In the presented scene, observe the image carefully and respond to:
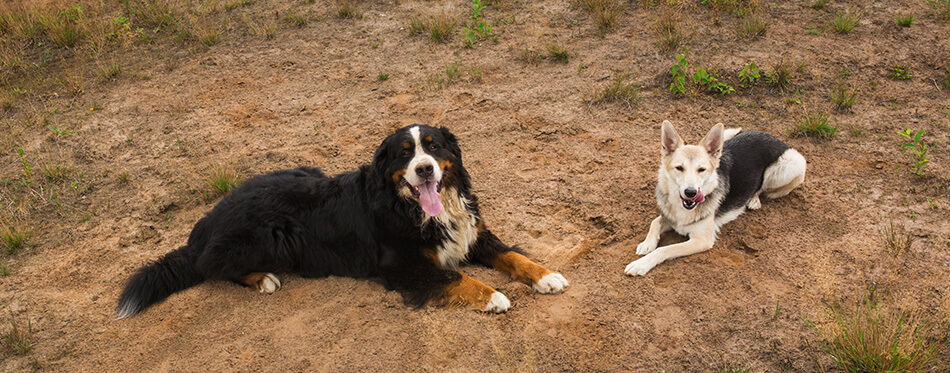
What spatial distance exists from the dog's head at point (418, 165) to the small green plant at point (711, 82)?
3806 millimetres

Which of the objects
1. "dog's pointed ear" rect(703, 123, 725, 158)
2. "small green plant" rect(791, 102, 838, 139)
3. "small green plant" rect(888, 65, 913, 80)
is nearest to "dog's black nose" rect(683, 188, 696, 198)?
"dog's pointed ear" rect(703, 123, 725, 158)

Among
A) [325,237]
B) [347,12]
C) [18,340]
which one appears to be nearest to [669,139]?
[325,237]

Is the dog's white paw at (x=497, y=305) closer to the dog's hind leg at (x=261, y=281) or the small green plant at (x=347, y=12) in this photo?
the dog's hind leg at (x=261, y=281)

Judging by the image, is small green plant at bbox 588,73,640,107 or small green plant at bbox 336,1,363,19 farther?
small green plant at bbox 336,1,363,19

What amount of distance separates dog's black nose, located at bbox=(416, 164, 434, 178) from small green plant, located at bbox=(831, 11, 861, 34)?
630cm

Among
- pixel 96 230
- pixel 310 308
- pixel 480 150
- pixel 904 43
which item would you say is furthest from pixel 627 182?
pixel 96 230

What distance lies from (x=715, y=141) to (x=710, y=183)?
33cm

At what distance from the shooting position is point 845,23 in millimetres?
7023

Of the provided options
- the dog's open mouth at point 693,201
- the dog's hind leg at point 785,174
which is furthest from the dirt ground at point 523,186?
the dog's open mouth at point 693,201

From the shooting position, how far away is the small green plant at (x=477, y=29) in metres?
7.86

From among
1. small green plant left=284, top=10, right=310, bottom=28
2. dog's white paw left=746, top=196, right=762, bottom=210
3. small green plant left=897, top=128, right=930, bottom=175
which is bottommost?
dog's white paw left=746, top=196, right=762, bottom=210

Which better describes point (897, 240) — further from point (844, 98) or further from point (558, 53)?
point (558, 53)

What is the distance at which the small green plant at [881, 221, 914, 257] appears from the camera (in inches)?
157

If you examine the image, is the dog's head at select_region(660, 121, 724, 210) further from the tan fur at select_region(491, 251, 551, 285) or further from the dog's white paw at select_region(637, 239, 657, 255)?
the tan fur at select_region(491, 251, 551, 285)
